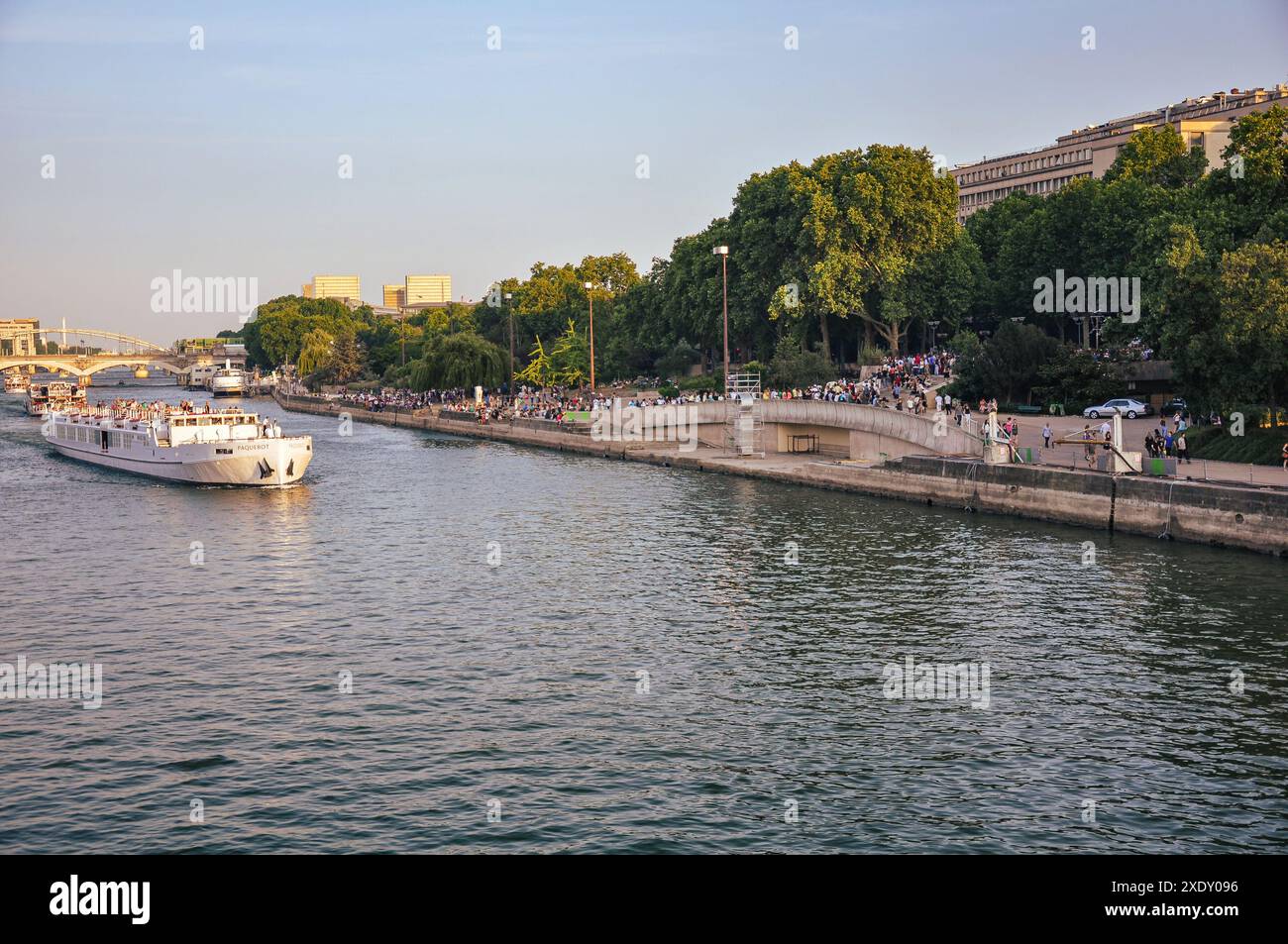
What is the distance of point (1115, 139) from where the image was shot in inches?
6388

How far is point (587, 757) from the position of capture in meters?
21.5

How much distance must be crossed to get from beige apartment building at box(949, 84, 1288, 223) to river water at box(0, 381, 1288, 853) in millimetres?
96005

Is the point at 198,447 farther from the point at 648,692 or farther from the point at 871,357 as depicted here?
the point at 648,692

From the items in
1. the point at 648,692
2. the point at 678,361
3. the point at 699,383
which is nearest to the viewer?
the point at 648,692

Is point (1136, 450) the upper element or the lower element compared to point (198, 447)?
lower

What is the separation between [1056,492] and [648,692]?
26.7 meters

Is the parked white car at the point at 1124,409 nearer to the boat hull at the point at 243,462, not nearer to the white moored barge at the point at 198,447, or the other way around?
the boat hull at the point at 243,462

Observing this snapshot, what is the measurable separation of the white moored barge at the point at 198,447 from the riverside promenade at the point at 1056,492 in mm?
22764

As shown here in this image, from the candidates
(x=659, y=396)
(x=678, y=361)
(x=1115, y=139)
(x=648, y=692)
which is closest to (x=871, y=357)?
(x=659, y=396)

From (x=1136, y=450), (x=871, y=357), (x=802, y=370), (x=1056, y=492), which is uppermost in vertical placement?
(x=871, y=357)

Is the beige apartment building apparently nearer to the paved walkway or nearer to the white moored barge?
the paved walkway

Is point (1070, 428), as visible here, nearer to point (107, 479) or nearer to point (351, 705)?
point (351, 705)

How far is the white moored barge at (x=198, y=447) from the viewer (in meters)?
69.5
